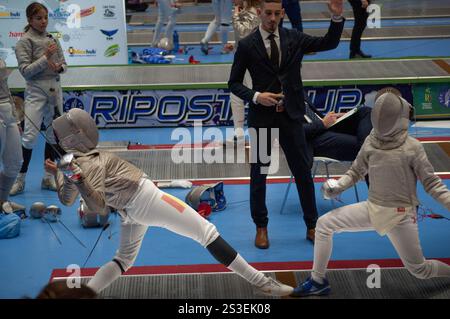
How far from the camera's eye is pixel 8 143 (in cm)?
727

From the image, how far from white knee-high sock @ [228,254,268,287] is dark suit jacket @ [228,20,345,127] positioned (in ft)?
4.59

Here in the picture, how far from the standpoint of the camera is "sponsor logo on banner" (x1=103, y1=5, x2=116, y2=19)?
11.4 m

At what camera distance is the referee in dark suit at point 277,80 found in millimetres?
6223

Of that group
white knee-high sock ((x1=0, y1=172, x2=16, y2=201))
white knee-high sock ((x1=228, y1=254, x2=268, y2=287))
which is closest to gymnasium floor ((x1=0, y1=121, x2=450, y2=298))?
white knee-high sock ((x1=0, y1=172, x2=16, y2=201))

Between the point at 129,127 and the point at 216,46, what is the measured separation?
420 cm

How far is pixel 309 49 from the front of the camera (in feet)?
20.9

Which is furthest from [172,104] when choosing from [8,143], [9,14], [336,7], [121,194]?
[121,194]

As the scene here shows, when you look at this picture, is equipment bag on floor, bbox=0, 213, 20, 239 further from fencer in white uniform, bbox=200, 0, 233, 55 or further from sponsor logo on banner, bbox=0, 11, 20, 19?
fencer in white uniform, bbox=200, 0, 233, 55

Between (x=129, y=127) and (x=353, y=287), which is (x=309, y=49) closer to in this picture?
(x=353, y=287)

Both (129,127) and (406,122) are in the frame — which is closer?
(406,122)

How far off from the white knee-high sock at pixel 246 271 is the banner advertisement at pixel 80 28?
6834mm

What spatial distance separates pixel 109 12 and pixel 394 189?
7.15 metres

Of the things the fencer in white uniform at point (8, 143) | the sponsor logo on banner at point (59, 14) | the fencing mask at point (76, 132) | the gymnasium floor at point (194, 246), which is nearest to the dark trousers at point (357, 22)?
the sponsor logo on banner at point (59, 14)
